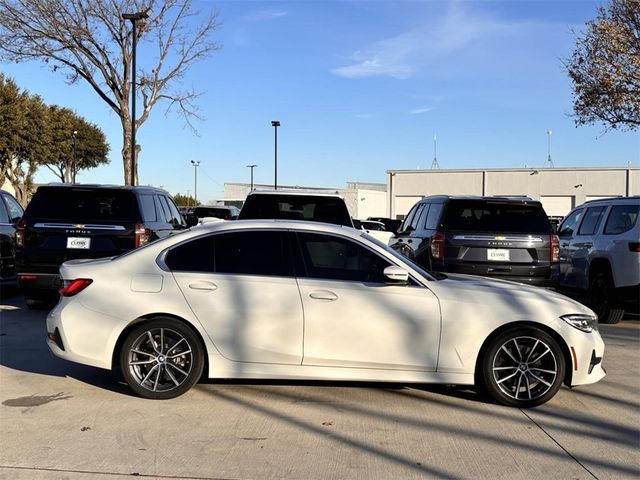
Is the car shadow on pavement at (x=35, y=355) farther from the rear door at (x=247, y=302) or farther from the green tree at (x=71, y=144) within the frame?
the green tree at (x=71, y=144)

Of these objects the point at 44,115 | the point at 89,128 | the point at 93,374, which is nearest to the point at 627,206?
the point at 93,374

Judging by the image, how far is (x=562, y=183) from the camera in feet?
157

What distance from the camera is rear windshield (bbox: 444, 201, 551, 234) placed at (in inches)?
336

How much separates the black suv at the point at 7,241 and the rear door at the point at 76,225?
1638 millimetres

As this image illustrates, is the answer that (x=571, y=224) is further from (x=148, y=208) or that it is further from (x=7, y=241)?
(x=7, y=241)

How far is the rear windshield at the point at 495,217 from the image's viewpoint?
8.54 m

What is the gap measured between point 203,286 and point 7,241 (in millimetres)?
6774

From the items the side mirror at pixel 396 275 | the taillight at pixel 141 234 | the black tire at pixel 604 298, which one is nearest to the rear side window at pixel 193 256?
the side mirror at pixel 396 275

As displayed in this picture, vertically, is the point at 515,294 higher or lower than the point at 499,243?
lower

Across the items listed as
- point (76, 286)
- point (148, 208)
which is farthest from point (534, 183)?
point (76, 286)

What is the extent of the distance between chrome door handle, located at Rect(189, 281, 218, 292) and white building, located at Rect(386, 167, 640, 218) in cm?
4206

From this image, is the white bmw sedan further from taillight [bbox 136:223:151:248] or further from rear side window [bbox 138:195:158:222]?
rear side window [bbox 138:195:158:222]

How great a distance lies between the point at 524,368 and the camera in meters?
Result: 5.36

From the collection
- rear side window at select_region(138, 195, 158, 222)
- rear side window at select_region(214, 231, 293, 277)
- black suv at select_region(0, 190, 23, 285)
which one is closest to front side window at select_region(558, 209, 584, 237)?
rear side window at select_region(214, 231, 293, 277)
